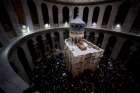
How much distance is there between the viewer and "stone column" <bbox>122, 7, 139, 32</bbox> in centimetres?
1091

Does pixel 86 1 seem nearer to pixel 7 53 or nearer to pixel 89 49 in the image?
pixel 89 49

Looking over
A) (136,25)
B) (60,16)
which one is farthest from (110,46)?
(60,16)

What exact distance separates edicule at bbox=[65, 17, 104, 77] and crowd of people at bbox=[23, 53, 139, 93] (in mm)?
992

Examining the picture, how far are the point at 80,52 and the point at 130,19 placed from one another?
8.44 m

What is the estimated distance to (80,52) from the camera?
8.94 m

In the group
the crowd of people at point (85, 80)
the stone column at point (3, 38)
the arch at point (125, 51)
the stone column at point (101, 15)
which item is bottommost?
the crowd of people at point (85, 80)

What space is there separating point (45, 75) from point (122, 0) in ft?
46.6

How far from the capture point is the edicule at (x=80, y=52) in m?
8.86

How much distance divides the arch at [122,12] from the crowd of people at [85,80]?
6.59 meters

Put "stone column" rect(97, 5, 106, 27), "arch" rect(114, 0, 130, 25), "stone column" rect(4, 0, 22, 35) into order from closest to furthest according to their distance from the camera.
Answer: "stone column" rect(4, 0, 22, 35), "arch" rect(114, 0, 130, 25), "stone column" rect(97, 5, 106, 27)

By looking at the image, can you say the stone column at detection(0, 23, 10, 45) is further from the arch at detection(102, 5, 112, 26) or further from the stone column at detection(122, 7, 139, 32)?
the stone column at detection(122, 7, 139, 32)

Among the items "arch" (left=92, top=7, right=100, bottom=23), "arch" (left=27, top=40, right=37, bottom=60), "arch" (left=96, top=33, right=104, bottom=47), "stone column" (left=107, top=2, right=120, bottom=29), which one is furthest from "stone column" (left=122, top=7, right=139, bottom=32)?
"arch" (left=27, top=40, right=37, bottom=60)

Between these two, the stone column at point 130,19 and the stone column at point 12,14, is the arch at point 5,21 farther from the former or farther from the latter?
the stone column at point 130,19

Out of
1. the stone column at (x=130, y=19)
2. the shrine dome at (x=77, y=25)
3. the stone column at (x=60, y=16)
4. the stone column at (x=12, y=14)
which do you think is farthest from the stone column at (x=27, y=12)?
the stone column at (x=130, y=19)
